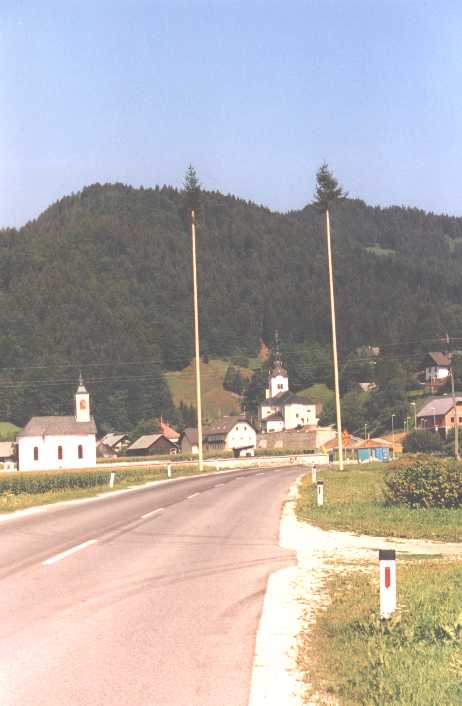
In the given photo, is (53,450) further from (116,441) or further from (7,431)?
(7,431)

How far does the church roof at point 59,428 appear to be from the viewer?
129250 millimetres

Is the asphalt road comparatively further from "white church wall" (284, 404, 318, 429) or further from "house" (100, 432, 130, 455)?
"white church wall" (284, 404, 318, 429)

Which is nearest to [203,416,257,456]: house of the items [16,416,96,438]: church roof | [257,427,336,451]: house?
[257,427,336,451]: house


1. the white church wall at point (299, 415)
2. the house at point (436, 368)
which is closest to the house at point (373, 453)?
the house at point (436, 368)

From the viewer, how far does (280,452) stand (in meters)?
118

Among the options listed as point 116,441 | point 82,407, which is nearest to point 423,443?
point 82,407

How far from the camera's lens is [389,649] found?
25.9ft

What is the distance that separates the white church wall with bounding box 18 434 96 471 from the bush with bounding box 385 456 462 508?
10848 centimetres

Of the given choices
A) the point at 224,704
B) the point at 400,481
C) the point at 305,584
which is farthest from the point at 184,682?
the point at 400,481

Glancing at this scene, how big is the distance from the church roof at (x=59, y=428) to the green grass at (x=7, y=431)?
136 ft

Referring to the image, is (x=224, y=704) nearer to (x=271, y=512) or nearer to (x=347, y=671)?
(x=347, y=671)

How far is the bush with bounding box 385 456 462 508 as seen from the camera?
21.8m

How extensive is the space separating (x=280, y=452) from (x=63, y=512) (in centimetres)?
9358

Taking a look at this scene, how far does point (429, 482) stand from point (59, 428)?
112 m
